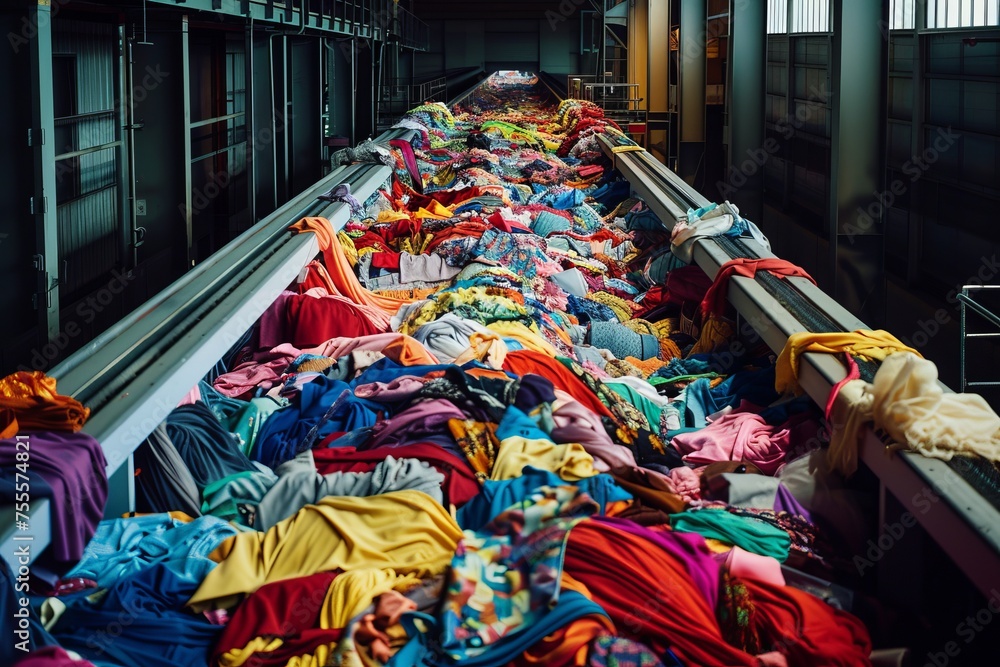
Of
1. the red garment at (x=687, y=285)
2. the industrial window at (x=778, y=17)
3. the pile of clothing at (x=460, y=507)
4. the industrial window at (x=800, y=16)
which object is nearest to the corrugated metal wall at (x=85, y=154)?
the pile of clothing at (x=460, y=507)

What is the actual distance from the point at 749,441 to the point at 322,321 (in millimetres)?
2770

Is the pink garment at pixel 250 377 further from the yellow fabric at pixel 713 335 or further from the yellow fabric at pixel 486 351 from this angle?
the yellow fabric at pixel 713 335

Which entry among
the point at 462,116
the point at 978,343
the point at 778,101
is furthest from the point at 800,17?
the point at 978,343

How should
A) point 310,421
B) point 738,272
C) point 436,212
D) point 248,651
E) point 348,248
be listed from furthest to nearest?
point 436,212 < point 348,248 < point 738,272 < point 310,421 < point 248,651

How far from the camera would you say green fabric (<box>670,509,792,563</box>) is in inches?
165

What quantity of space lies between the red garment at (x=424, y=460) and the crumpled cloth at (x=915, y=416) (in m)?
Result: 1.56

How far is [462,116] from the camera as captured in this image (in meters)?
25.7

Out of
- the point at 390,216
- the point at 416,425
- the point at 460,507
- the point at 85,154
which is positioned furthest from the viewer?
the point at 390,216

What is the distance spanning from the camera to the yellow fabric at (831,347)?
17.3 feet

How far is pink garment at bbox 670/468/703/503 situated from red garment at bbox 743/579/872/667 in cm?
97

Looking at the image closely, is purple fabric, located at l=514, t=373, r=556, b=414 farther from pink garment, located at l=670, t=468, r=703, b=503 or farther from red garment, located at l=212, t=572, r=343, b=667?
red garment, located at l=212, t=572, r=343, b=667

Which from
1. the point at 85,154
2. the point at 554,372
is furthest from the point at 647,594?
the point at 85,154

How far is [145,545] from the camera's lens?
13.1ft

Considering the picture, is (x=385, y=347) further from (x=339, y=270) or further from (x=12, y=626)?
(x=12, y=626)
